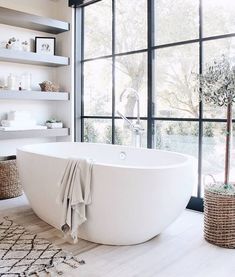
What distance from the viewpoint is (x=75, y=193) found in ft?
7.69

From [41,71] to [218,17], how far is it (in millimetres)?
2669

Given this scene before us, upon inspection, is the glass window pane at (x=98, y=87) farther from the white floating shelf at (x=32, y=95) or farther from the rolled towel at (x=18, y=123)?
the rolled towel at (x=18, y=123)

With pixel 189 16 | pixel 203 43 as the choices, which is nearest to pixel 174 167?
pixel 203 43

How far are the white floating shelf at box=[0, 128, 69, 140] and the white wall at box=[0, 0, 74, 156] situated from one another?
0.17m

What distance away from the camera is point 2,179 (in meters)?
3.71

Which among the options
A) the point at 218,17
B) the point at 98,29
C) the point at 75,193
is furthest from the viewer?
the point at 98,29

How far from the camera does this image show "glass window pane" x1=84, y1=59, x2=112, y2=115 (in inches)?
168

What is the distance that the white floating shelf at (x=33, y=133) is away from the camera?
3934 millimetres

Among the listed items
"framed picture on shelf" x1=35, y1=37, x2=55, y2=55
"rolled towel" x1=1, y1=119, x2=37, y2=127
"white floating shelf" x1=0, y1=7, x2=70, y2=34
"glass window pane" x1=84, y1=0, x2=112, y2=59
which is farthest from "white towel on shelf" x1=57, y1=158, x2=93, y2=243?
"framed picture on shelf" x1=35, y1=37, x2=55, y2=55

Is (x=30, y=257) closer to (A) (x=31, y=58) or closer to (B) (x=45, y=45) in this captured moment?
(A) (x=31, y=58)

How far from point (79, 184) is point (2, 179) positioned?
5.75 feet

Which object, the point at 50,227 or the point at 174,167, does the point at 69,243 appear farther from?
the point at 174,167

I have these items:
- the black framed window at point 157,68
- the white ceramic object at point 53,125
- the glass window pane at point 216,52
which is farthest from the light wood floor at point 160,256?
the white ceramic object at point 53,125

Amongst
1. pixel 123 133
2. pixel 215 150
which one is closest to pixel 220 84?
pixel 215 150
